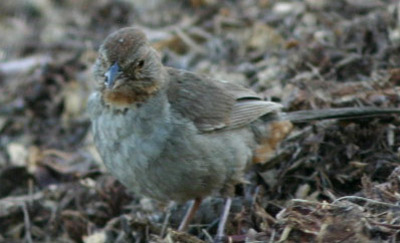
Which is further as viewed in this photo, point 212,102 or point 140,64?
point 212,102

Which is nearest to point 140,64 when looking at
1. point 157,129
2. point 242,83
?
point 157,129

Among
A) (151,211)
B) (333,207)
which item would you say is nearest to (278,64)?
(151,211)

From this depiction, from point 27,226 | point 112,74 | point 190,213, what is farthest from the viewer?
point 27,226

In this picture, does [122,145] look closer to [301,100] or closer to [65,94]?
[301,100]

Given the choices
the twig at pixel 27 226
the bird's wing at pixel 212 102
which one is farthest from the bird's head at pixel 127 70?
the twig at pixel 27 226

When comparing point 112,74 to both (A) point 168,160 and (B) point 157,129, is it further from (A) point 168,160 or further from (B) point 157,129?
(A) point 168,160

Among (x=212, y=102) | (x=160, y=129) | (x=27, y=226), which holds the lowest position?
(x=27, y=226)

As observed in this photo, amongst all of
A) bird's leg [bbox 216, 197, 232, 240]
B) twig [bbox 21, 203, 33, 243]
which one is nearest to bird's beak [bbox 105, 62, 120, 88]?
bird's leg [bbox 216, 197, 232, 240]
